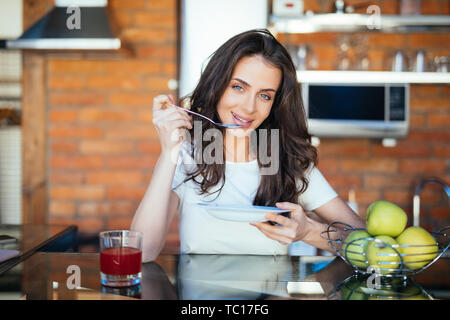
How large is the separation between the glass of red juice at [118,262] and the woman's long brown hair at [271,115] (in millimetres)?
568

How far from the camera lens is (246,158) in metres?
1.59

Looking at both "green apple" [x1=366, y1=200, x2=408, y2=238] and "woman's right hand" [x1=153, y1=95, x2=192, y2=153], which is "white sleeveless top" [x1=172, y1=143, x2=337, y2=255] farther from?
"green apple" [x1=366, y1=200, x2=408, y2=238]

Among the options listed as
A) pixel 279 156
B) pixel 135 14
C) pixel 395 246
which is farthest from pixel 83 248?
pixel 395 246

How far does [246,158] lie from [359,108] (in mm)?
1045

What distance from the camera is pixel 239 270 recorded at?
38.6 inches

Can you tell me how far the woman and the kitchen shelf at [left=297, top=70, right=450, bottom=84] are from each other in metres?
0.77

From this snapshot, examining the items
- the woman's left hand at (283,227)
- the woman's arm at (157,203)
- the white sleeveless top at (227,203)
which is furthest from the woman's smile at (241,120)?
the woman's left hand at (283,227)

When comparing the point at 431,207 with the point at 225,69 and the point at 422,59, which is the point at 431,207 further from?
the point at 225,69

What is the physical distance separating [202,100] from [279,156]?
1.06 feet

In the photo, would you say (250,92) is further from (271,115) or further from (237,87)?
(271,115)

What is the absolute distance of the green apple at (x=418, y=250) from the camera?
2.83 feet

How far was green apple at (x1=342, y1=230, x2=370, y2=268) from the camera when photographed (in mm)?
886

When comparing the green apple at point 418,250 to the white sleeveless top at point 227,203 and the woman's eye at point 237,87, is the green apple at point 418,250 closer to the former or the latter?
the white sleeveless top at point 227,203

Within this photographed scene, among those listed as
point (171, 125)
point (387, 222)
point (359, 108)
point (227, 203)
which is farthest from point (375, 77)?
point (387, 222)
